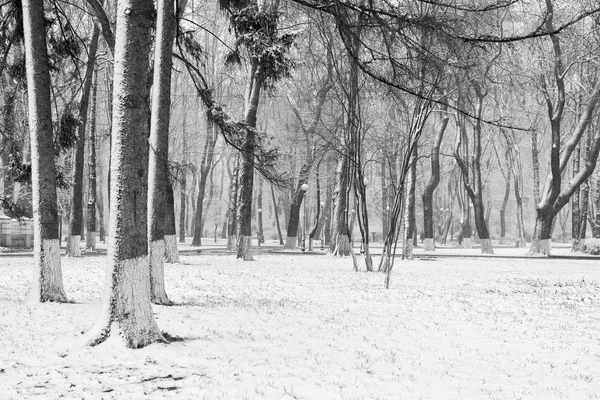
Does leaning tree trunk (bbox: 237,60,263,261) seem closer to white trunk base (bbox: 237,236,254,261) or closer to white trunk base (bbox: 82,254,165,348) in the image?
white trunk base (bbox: 237,236,254,261)

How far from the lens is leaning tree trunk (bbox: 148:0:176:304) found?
9734 mm

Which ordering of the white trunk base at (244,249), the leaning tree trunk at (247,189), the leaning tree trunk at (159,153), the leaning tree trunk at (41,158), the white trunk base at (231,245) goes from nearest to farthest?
the leaning tree trunk at (41,158) → the leaning tree trunk at (159,153) → the leaning tree trunk at (247,189) → the white trunk base at (244,249) → the white trunk base at (231,245)

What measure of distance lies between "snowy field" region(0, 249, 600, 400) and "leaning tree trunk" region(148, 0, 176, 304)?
68cm

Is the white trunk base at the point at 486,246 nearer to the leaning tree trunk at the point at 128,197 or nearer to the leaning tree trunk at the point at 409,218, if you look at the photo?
the leaning tree trunk at the point at 409,218

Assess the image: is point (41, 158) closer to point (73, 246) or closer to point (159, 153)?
point (159, 153)

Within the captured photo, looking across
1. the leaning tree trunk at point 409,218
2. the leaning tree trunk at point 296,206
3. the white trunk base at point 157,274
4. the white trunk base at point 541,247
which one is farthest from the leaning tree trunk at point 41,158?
the white trunk base at point 541,247

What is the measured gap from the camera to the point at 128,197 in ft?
22.1

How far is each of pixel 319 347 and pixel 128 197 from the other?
2.71 m

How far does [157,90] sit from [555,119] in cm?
2115

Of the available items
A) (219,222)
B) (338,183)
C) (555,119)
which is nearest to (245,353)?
(338,183)

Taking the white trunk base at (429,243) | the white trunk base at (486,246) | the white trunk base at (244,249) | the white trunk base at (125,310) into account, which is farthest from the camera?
the white trunk base at (429,243)

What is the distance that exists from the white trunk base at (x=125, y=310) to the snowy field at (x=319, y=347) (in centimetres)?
21

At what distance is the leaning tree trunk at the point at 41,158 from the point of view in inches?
376

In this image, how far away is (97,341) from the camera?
6688 millimetres
